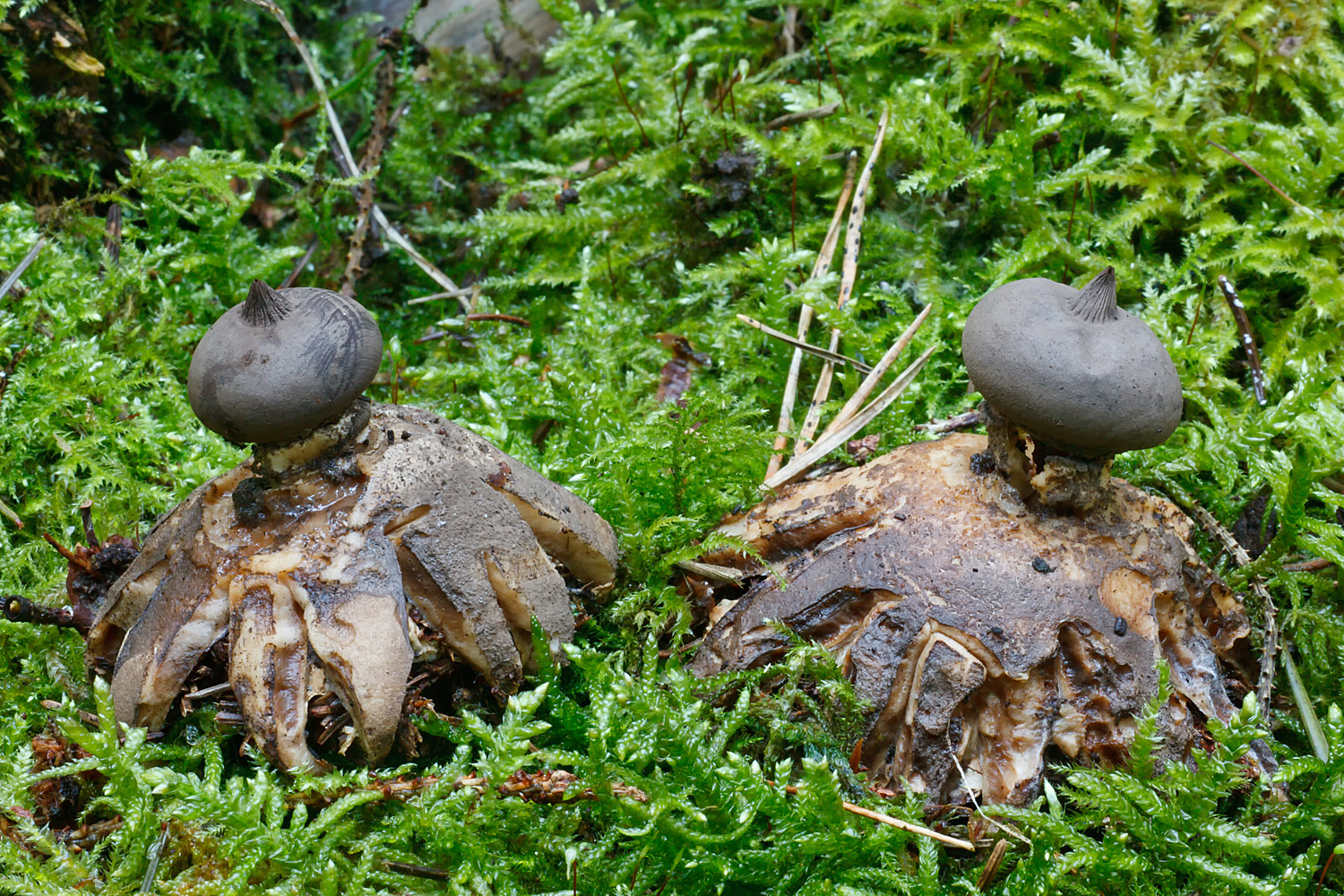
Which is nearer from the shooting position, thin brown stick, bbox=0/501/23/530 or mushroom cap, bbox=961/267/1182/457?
mushroom cap, bbox=961/267/1182/457

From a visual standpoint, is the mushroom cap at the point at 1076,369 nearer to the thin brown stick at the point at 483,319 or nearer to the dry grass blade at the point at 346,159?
the thin brown stick at the point at 483,319

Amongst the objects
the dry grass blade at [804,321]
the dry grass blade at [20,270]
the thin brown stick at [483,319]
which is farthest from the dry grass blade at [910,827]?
the dry grass blade at [20,270]

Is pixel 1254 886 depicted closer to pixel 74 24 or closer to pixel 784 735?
pixel 784 735

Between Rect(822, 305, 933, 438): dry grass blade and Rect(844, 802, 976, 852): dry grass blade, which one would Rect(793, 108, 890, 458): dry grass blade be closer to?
Rect(822, 305, 933, 438): dry grass blade

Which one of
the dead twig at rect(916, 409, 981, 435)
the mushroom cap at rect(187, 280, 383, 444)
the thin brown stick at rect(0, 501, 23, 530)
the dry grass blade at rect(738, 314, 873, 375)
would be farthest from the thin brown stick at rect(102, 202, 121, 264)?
the dead twig at rect(916, 409, 981, 435)

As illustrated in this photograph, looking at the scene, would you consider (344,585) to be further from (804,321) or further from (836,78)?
(836,78)

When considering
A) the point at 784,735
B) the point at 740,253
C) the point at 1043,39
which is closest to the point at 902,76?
the point at 1043,39

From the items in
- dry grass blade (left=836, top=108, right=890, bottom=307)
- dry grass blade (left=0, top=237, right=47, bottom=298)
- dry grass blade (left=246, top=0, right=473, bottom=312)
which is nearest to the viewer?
dry grass blade (left=0, top=237, right=47, bottom=298)
